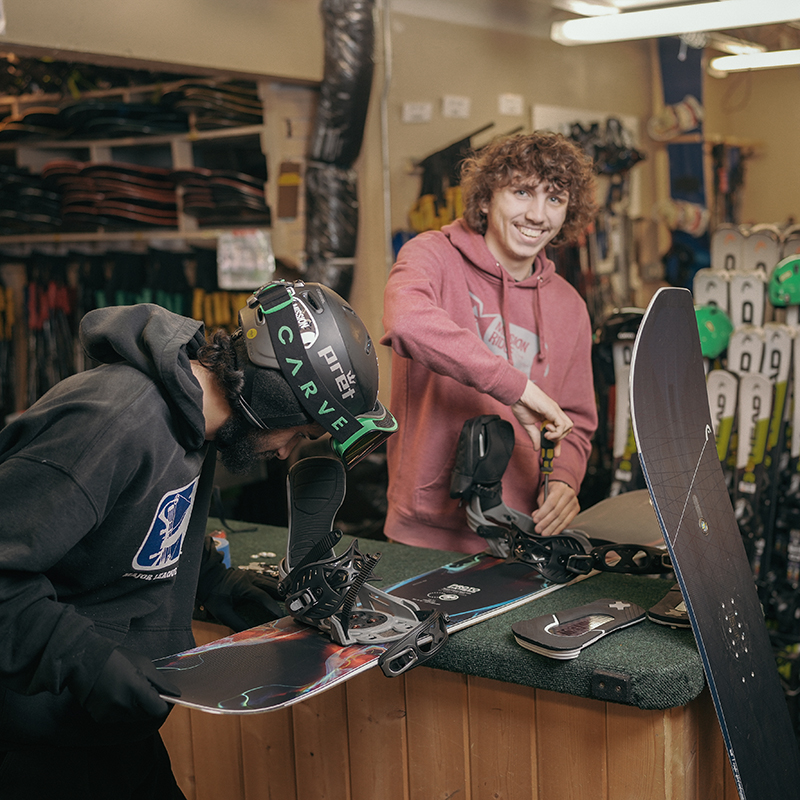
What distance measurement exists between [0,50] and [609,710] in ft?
9.48

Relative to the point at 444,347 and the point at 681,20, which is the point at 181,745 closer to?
the point at 444,347

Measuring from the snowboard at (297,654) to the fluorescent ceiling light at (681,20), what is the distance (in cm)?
294

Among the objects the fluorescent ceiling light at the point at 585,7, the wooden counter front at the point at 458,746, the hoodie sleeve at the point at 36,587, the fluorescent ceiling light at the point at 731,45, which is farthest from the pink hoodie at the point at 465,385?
the fluorescent ceiling light at the point at 731,45

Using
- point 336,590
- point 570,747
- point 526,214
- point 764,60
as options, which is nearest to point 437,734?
point 570,747

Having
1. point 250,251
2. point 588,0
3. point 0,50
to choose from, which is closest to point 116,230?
point 250,251

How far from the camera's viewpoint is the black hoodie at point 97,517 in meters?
1.08

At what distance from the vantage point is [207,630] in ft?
6.25

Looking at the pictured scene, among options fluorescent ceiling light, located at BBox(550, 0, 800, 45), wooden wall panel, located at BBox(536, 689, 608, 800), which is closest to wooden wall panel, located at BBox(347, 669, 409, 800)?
wooden wall panel, located at BBox(536, 689, 608, 800)

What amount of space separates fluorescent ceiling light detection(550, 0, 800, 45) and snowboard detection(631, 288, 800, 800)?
2564 mm

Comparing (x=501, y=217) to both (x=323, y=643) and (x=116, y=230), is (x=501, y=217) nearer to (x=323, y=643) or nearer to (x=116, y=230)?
(x=323, y=643)

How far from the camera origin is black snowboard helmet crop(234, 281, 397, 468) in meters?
1.34

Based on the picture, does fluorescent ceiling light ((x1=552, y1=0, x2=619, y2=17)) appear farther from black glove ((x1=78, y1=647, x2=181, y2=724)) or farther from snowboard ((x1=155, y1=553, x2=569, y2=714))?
black glove ((x1=78, y1=647, x2=181, y2=724))

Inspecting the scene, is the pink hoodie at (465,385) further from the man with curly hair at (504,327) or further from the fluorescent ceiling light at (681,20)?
the fluorescent ceiling light at (681,20)

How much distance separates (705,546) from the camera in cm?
151
